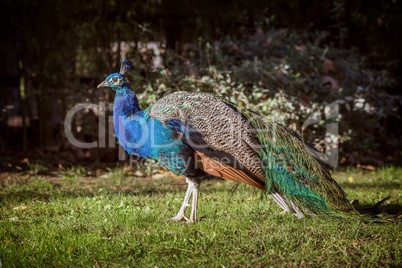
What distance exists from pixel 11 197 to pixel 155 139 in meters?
1.82

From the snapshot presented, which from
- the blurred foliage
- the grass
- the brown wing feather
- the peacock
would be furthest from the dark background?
the brown wing feather

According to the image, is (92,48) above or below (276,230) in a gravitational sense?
above

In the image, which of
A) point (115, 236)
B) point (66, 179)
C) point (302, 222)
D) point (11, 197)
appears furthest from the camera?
point (66, 179)

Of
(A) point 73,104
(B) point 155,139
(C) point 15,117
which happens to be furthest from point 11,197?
(C) point 15,117

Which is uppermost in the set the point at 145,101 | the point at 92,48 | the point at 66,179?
the point at 92,48

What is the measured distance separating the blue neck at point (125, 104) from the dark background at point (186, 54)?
229cm

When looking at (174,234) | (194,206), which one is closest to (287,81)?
(194,206)

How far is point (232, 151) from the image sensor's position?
378 cm

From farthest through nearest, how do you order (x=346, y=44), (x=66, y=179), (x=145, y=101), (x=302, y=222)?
1. (x=346, y=44)
2. (x=145, y=101)
3. (x=66, y=179)
4. (x=302, y=222)

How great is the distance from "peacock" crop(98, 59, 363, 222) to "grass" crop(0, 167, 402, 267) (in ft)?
0.58

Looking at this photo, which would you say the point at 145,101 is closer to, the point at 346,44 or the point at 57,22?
the point at 57,22

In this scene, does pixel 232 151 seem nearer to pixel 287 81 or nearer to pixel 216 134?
pixel 216 134

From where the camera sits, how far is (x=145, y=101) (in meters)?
6.48

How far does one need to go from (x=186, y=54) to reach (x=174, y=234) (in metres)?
4.41
